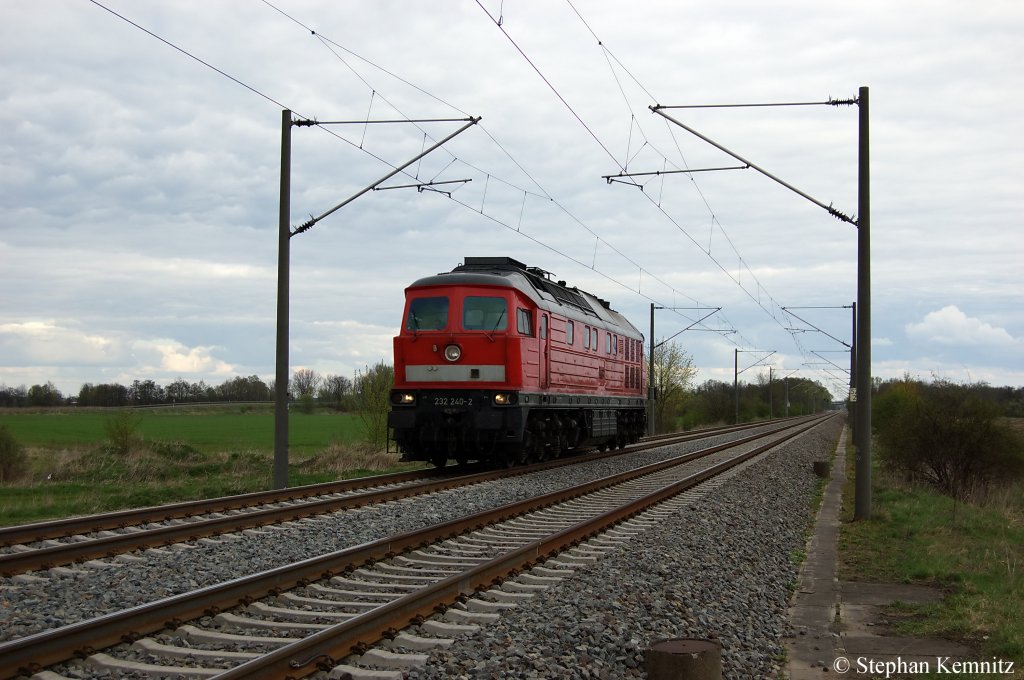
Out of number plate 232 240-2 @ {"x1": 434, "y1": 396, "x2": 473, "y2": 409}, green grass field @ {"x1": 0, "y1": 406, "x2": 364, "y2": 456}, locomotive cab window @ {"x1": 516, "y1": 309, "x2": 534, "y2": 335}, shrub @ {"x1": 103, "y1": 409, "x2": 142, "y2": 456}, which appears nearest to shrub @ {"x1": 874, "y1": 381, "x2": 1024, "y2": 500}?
locomotive cab window @ {"x1": 516, "y1": 309, "x2": 534, "y2": 335}

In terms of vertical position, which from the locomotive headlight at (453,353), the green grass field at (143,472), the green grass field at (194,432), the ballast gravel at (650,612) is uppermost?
the locomotive headlight at (453,353)

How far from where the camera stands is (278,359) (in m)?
16.1

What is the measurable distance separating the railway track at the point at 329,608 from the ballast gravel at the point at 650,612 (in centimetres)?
45

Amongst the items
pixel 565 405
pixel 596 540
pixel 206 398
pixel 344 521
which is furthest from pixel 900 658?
pixel 206 398

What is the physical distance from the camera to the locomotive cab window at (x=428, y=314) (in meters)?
18.3

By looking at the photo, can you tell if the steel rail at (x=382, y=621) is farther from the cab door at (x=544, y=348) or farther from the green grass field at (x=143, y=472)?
the cab door at (x=544, y=348)

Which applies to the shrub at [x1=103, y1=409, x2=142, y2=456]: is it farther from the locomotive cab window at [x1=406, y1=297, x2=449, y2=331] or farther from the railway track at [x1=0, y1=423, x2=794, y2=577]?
the railway track at [x1=0, y1=423, x2=794, y2=577]

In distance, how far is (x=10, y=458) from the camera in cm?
2594

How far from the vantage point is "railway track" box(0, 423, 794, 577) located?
8797 millimetres

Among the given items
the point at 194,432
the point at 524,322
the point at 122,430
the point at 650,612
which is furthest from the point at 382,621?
the point at 194,432

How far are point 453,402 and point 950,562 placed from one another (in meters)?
9.57

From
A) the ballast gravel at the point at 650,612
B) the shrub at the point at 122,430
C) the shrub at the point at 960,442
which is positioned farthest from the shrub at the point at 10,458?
the shrub at the point at 960,442

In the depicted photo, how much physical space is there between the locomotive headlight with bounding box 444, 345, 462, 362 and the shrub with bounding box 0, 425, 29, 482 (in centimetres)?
1450

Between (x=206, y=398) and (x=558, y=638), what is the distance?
335ft
